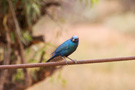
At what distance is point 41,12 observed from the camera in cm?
293

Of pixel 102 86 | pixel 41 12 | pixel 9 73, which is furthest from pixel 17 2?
pixel 102 86

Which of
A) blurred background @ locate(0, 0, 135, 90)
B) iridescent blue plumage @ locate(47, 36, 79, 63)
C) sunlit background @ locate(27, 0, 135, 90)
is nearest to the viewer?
iridescent blue plumage @ locate(47, 36, 79, 63)

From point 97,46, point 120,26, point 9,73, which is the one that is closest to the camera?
point 9,73

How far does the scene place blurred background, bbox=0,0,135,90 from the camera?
512 centimetres

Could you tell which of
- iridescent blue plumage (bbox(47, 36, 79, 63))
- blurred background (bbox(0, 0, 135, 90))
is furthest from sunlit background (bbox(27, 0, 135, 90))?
iridescent blue plumage (bbox(47, 36, 79, 63))

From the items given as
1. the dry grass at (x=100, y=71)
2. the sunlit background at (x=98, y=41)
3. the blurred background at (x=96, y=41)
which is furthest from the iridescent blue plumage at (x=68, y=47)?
the dry grass at (x=100, y=71)

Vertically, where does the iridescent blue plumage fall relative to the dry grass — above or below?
above

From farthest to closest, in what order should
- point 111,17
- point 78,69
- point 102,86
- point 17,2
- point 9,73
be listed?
point 111,17 → point 78,69 → point 102,86 → point 9,73 → point 17,2

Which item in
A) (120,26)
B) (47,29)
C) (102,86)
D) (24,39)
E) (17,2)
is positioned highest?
(17,2)

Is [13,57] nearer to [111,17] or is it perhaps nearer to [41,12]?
[41,12]

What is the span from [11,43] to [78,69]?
12.0ft

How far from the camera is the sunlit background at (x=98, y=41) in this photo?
5.62 metres

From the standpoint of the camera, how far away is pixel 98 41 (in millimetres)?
7621

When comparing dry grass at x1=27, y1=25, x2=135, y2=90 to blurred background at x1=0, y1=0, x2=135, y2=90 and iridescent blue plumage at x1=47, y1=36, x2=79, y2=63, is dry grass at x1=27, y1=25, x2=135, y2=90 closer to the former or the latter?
blurred background at x1=0, y1=0, x2=135, y2=90
